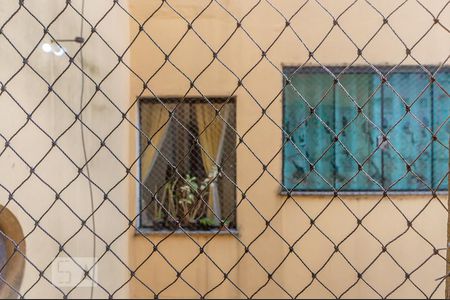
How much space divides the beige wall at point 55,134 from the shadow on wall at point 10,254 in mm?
38

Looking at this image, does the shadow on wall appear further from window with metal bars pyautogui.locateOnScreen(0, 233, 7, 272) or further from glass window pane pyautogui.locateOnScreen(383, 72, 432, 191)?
glass window pane pyautogui.locateOnScreen(383, 72, 432, 191)

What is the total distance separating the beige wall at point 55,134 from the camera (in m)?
2.18

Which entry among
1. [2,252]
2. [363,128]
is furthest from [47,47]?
[363,128]

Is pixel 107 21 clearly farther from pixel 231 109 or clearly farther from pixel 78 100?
pixel 231 109

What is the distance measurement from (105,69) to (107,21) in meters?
0.43

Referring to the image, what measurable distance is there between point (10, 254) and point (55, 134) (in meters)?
0.64

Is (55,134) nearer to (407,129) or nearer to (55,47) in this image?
(55,47)

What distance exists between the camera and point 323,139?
3867 mm

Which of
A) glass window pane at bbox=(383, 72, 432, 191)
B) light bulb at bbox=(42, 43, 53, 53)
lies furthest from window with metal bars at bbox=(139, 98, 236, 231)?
light bulb at bbox=(42, 43, 53, 53)

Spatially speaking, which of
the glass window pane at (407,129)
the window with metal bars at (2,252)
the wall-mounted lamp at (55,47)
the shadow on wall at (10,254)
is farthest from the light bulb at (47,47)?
the glass window pane at (407,129)

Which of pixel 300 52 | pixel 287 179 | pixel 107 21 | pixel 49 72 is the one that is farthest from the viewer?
pixel 287 179

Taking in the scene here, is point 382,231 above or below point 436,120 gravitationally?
below

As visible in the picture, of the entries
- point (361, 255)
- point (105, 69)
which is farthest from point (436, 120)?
point (105, 69)

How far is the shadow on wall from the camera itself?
227 cm
